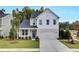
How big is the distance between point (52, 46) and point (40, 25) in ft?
2.37

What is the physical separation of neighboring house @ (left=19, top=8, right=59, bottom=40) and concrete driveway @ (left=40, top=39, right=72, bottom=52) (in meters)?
0.19

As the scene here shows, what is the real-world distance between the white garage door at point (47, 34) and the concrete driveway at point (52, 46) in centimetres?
10

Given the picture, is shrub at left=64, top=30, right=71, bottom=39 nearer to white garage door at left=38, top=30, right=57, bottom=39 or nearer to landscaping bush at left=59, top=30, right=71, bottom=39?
landscaping bush at left=59, top=30, right=71, bottom=39

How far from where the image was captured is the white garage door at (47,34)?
427 inches

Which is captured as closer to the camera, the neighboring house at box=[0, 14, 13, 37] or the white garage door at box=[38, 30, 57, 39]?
the neighboring house at box=[0, 14, 13, 37]

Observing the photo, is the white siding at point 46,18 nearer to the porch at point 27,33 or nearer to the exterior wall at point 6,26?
the porch at point 27,33

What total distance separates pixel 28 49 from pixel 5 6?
1438mm

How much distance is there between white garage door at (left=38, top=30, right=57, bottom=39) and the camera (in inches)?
427

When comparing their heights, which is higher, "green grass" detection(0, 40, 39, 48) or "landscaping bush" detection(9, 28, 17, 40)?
"landscaping bush" detection(9, 28, 17, 40)

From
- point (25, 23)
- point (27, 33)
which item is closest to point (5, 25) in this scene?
point (25, 23)

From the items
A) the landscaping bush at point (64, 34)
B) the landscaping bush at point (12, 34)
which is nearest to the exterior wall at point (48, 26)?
the landscaping bush at point (64, 34)

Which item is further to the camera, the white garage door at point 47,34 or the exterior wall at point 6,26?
the white garage door at point 47,34

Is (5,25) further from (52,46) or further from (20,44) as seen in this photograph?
(52,46)

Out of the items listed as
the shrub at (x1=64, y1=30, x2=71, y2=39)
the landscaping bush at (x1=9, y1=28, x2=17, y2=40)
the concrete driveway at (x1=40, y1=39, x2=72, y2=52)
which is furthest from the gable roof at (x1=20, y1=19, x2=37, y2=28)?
the shrub at (x1=64, y1=30, x2=71, y2=39)
